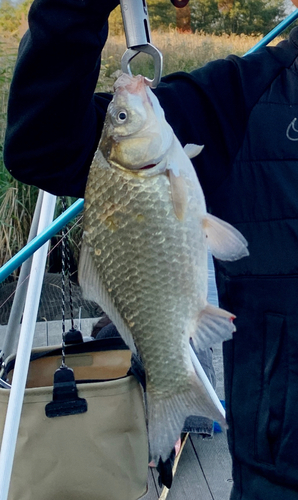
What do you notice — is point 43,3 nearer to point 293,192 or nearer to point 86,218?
point 86,218

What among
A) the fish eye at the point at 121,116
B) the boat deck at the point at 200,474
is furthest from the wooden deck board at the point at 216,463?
the fish eye at the point at 121,116

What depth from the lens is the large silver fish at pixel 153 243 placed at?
0.96 m

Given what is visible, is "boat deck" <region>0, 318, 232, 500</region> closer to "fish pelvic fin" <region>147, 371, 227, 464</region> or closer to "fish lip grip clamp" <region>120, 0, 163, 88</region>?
"fish pelvic fin" <region>147, 371, 227, 464</region>

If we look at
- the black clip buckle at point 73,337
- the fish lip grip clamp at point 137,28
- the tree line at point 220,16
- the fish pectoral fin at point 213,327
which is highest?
the tree line at point 220,16

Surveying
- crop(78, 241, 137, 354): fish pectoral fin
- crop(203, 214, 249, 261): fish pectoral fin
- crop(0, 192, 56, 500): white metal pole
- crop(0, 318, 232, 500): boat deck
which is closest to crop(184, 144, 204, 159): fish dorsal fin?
crop(203, 214, 249, 261): fish pectoral fin

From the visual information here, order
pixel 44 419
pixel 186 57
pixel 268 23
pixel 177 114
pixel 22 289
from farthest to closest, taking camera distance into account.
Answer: pixel 268 23, pixel 186 57, pixel 22 289, pixel 44 419, pixel 177 114

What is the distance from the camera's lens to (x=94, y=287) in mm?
1037

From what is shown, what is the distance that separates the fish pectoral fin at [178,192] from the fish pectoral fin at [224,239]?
1.8 inches

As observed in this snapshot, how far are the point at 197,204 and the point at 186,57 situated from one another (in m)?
6.72

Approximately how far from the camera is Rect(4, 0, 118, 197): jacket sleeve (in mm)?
956

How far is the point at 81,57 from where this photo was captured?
Result: 986 mm

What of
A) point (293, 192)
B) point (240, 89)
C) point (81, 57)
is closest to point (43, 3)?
point (81, 57)

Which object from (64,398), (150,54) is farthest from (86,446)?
(150,54)

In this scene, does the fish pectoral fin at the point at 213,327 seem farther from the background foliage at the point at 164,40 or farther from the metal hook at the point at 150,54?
the background foliage at the point at 164,40
